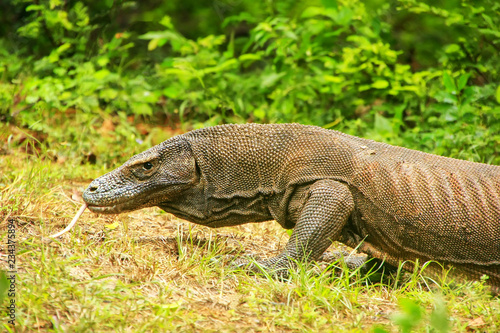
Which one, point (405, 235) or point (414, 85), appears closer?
point (405, 235)

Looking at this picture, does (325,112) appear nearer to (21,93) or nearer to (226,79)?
(226,79)

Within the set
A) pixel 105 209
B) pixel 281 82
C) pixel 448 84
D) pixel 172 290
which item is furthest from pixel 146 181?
pixel 281 82

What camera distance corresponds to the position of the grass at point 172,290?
285 centimetres

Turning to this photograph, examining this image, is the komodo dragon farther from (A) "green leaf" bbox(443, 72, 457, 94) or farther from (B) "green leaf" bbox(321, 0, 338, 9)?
(B) "green leaf" bbox(321, 0, 338, 9)

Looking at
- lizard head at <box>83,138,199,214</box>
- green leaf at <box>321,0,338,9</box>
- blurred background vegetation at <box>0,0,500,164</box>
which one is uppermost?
green leaf at <box>321,0,338,9</box>

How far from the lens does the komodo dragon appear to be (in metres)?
3.78

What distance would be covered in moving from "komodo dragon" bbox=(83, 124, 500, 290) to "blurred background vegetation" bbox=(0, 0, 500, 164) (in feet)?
6.85

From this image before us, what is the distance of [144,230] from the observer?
15.3 ft

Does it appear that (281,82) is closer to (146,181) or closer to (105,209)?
(146,181)

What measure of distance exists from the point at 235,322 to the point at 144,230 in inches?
71.7

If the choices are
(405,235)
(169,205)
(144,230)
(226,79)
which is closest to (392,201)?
(405,235)

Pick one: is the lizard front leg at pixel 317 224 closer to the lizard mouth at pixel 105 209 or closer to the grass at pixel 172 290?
the grass at pixel 172 290

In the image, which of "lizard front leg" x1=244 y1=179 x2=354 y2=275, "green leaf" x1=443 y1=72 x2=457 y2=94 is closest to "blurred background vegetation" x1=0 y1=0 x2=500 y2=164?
"green leaf" x1=443 y1=72 x2=457 y2=94

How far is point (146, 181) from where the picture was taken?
3.99m
